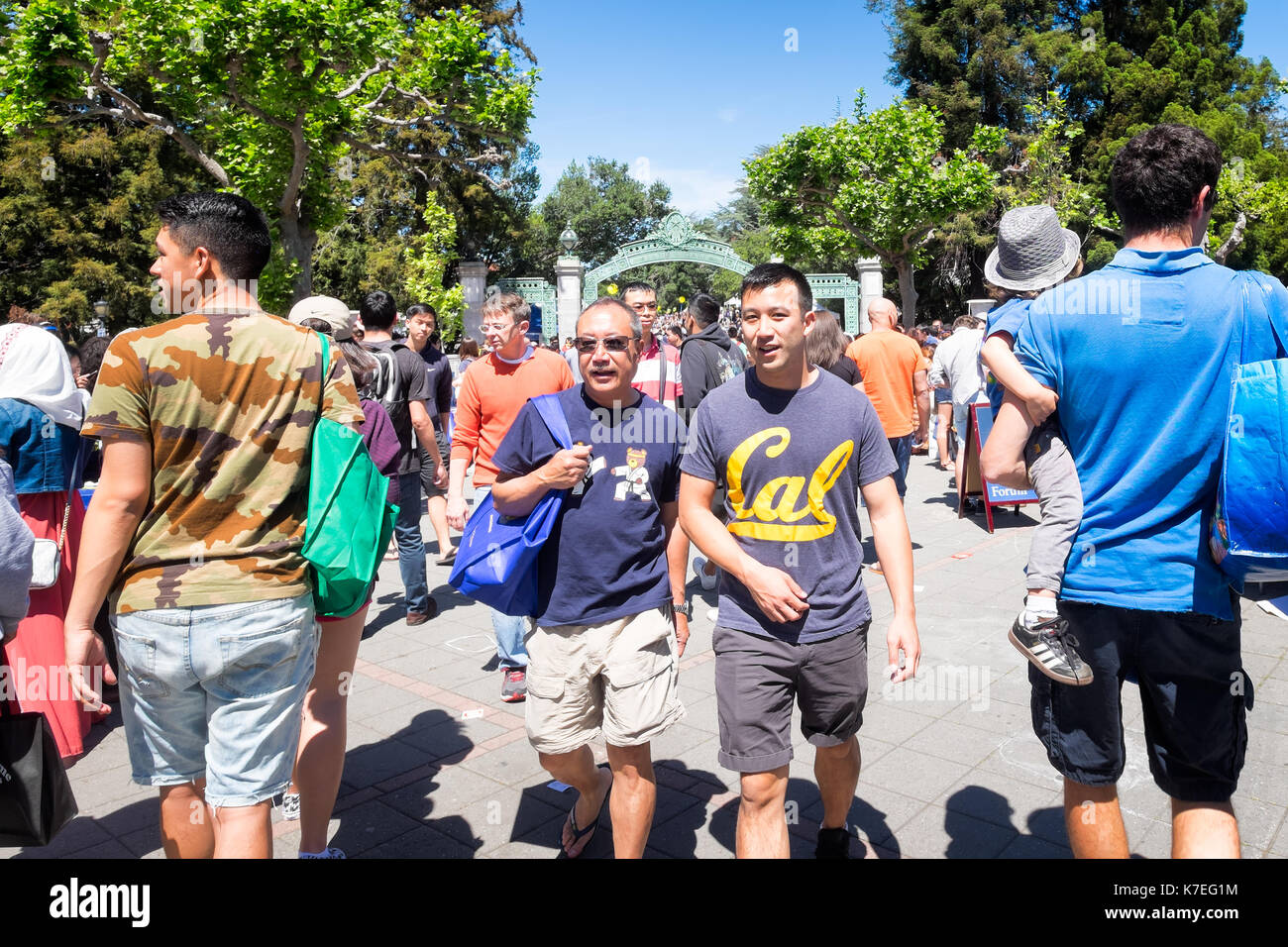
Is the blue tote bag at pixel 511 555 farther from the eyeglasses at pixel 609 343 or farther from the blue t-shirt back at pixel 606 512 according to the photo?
the eyeglasses at pixel 609 343

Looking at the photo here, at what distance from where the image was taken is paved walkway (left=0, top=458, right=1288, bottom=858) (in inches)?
132

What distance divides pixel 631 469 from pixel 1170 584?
1.61 metres

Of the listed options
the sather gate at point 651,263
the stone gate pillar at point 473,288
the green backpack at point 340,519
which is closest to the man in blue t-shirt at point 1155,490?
the green backpack at point 340,519

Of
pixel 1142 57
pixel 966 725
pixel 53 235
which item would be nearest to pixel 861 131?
pixel 1142 57

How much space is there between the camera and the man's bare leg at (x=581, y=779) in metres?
3.14

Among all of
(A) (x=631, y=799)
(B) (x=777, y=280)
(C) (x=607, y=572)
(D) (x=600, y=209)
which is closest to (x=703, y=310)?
(B) (x=777, y=280)

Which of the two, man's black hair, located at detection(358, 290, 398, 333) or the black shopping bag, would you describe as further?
man's black hair, located at detection(358, 290, 398, 333)

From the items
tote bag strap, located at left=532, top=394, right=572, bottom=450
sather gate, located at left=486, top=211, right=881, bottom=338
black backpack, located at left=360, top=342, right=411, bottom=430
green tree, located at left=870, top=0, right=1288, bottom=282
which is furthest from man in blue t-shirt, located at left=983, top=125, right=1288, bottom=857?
green tree, located at left=870, top=0, right=1288, bottom=282

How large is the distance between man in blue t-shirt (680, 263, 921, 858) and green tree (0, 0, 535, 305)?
19519 millimetres

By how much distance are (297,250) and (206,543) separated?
22161 millimetres

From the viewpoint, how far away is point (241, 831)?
2383 millimetres

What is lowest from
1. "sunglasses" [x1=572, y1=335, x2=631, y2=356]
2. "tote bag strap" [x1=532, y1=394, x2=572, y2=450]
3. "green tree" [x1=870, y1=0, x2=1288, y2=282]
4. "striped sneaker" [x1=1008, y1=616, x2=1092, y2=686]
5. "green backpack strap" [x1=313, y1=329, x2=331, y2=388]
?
"striped sneaker" [x1=1008, y1=616, x2=1092, y2=686]

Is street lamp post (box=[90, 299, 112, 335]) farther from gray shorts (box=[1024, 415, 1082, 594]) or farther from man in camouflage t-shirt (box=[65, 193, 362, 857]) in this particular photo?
gray shorts (box=[1024, 415, 1082, 594])

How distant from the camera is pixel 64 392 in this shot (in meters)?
4.11
